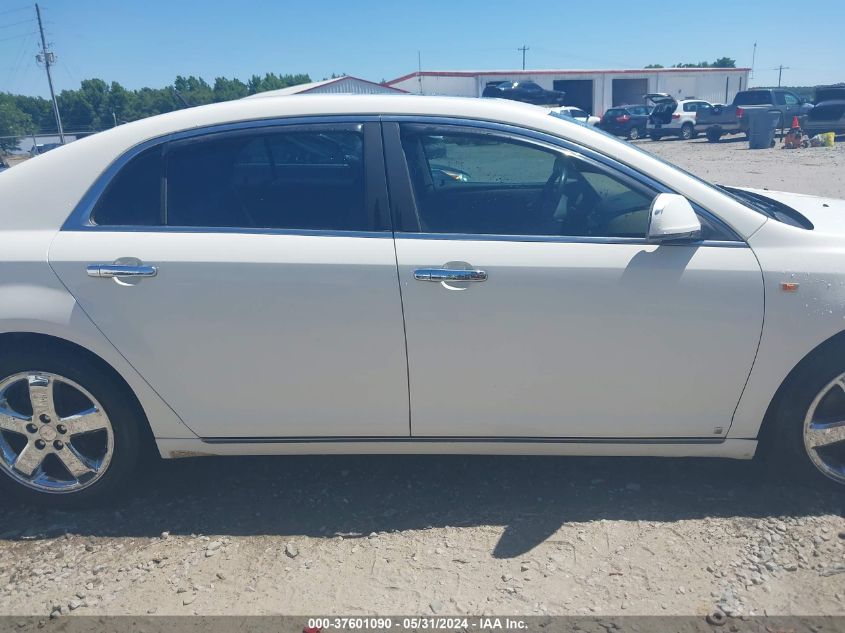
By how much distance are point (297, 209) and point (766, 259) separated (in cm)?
194

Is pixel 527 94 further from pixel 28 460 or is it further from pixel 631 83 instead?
pixel 28 460

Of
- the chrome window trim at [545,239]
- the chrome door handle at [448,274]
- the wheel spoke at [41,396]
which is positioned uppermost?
the chrome window trim at [545,239]

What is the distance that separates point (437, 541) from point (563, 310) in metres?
1.11

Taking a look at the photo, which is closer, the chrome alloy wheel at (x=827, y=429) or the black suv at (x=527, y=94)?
the chrome alloy wheel at (x=827, y=429)

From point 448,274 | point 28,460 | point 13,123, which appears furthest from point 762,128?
point 13,123

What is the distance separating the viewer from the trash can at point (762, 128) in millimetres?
23750

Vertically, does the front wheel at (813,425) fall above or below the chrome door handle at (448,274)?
below

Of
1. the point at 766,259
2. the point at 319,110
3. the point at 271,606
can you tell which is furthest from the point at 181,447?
the point at 766,259

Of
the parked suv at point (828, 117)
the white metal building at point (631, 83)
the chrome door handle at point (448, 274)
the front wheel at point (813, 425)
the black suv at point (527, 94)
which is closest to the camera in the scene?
the chrome door handle at point (448, 274)

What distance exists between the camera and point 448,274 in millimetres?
2688

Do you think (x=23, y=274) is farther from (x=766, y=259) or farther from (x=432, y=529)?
(x=766, y=259)

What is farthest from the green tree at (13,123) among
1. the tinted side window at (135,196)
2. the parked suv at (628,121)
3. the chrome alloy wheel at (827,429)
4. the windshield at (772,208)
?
the chrome alloy wheel at (827,429)

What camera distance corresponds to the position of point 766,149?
933 inches

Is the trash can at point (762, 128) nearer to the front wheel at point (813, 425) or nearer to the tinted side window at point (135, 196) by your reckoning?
the front wheel at point (813, 425)
